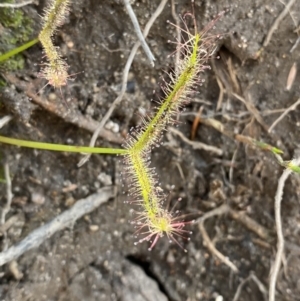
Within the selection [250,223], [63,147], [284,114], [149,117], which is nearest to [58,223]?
[63,147]

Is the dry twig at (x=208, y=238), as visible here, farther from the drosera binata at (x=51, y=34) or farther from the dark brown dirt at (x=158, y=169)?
the drosera binata at (x=51, y=34)

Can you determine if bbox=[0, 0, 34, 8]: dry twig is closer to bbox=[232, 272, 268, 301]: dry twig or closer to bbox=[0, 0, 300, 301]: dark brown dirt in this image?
bbox=[0, 0, 300, 301]: dark brown dirt

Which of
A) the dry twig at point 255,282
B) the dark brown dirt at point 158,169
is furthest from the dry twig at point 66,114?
the dry twig at point 255,282

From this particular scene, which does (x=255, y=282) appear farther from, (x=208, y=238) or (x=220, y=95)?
(x=220, y=95)

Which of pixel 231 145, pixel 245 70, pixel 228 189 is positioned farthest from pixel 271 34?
pixel 228 189

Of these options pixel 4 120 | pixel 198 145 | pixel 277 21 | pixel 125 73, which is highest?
pixel 277 21
